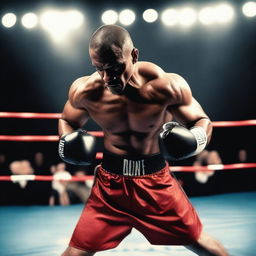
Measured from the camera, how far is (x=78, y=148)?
55.0 inches

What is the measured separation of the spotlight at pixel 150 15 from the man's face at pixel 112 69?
2.78 metres

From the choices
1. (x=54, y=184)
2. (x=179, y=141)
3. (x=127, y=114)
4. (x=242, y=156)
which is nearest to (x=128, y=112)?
(x=127, y=114)

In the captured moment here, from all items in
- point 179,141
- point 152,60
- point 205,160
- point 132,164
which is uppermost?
point 152,60

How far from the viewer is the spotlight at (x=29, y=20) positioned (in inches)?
150

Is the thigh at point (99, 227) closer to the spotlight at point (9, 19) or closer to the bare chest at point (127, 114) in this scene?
the bare chest at point (127, 114)

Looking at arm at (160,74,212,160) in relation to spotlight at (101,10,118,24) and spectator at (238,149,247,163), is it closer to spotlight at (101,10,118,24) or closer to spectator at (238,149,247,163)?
spectator at (238,149,247,163)

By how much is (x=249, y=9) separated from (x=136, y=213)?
308cm

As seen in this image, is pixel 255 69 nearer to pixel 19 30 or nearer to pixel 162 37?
pixel 162 37

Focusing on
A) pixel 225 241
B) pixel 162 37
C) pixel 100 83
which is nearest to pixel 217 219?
pixel 225 241

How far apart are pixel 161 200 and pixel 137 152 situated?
0.18 m

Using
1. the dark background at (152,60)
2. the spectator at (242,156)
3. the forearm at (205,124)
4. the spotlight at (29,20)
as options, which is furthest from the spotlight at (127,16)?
the forearm at (205,124)

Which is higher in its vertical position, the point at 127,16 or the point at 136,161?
the point at 127,16

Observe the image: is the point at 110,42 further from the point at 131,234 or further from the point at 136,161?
the point at 131,234

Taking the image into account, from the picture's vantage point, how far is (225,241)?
7.58ft
